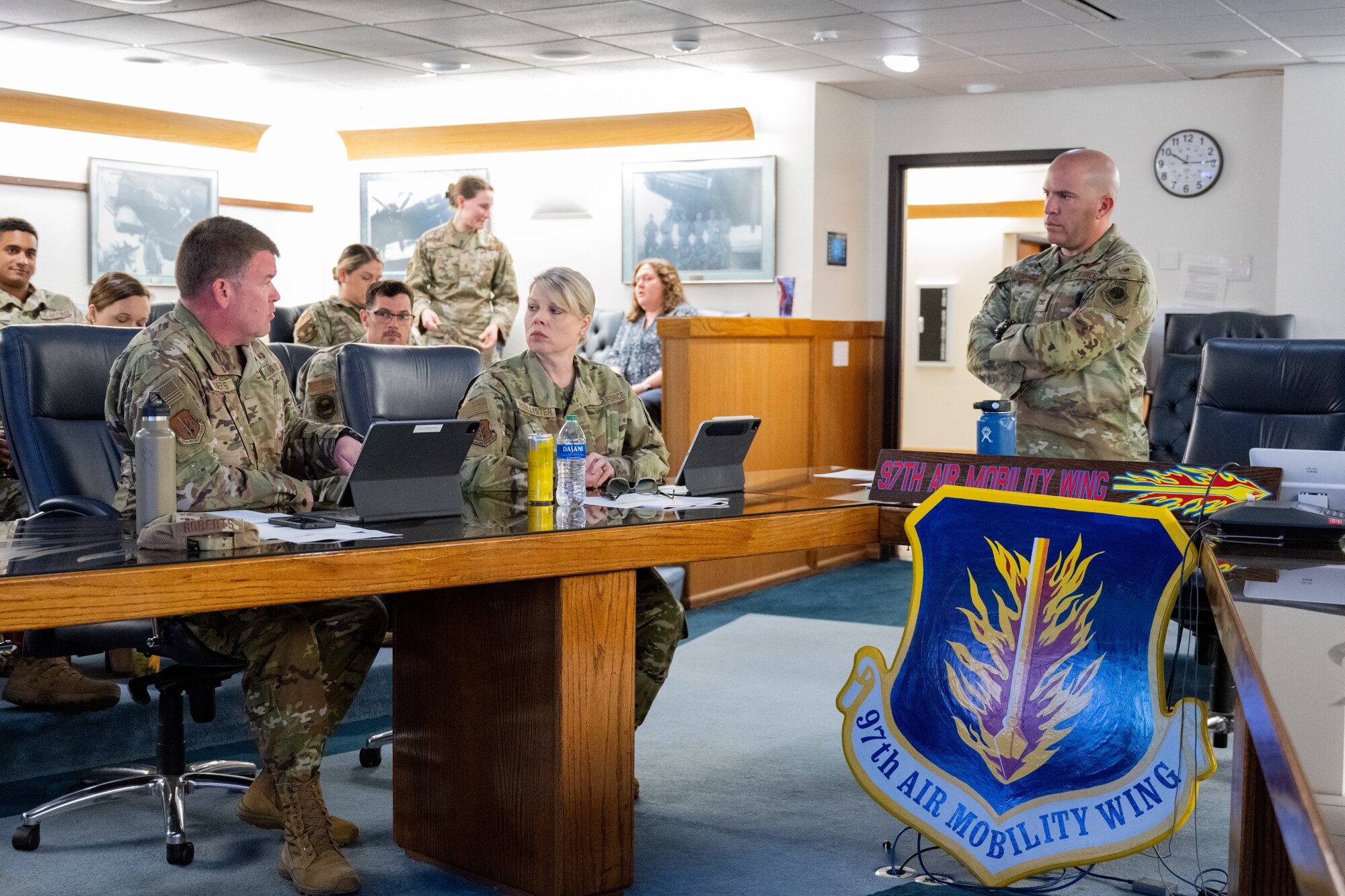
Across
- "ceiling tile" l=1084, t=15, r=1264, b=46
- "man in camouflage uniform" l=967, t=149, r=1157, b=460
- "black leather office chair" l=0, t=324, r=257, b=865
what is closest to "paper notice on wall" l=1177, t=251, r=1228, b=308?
"ceiling tile" l=1084, t=15, r=1264, b=46

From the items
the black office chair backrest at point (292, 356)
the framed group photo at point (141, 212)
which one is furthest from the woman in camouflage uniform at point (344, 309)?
the framed group photo at point (141, 212)

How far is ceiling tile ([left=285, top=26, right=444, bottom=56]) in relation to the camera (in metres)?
6.42

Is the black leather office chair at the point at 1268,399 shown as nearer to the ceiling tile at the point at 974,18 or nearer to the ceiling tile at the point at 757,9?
the ceiling tile at the point at 974,18

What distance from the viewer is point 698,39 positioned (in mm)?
6383

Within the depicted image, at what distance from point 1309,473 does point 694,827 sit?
1.48m

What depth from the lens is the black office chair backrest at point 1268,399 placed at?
4.07 m

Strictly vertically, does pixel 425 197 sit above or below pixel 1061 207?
above

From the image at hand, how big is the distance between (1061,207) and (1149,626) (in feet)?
4.40

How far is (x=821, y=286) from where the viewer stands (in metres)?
7.55

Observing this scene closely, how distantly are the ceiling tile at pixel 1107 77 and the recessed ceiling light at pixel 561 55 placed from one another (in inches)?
94.6

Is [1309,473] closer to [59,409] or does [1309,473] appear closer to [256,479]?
[256,479]

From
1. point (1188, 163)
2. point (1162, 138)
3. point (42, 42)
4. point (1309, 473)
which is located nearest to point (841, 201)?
point (1162, 138)

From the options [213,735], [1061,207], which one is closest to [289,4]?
[213,735]

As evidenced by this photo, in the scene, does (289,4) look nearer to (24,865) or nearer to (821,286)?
(821,286)
